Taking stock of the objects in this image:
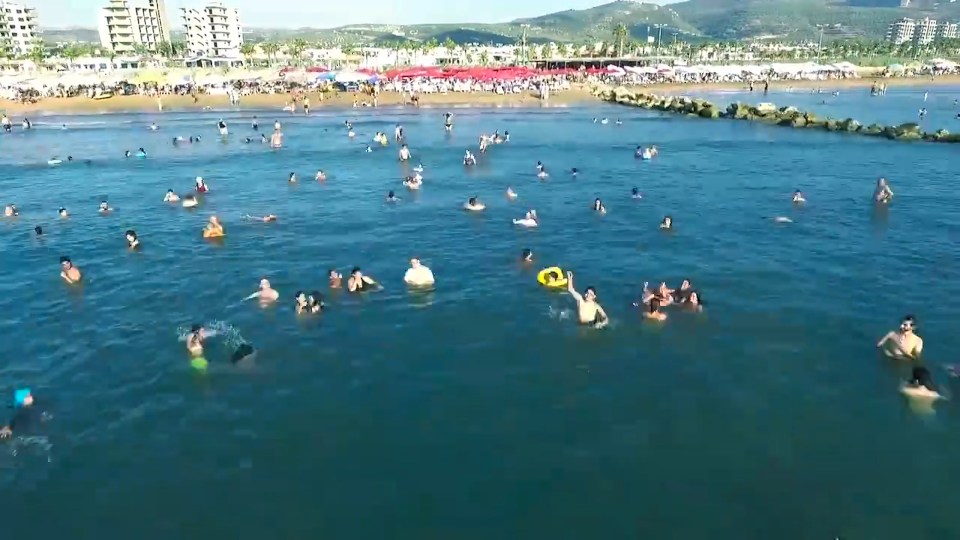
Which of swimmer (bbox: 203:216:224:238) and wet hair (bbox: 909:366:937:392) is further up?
swimmer (bbox: 203:216:224:238)

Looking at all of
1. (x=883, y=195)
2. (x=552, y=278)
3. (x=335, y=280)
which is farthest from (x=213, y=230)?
(x=883, y=195)

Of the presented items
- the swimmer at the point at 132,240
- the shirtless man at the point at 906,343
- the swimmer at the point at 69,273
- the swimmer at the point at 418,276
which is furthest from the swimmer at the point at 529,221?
the swimmer at the point at 69,273

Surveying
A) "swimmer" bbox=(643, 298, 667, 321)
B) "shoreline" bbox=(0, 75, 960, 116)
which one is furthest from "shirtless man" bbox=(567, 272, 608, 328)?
"shoreline" bbox=(0, 75, 960, 116)

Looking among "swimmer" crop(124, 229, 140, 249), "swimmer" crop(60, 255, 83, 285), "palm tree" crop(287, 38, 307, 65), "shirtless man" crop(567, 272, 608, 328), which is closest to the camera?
"shirtless man" crop(567, 272, 608, 328)

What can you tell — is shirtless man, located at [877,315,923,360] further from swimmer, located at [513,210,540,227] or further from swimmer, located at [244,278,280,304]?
swimmer, located at [244,278,280,304]

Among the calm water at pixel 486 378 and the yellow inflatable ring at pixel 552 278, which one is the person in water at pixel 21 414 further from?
the yellow inflatable ring at pixel 552 278
